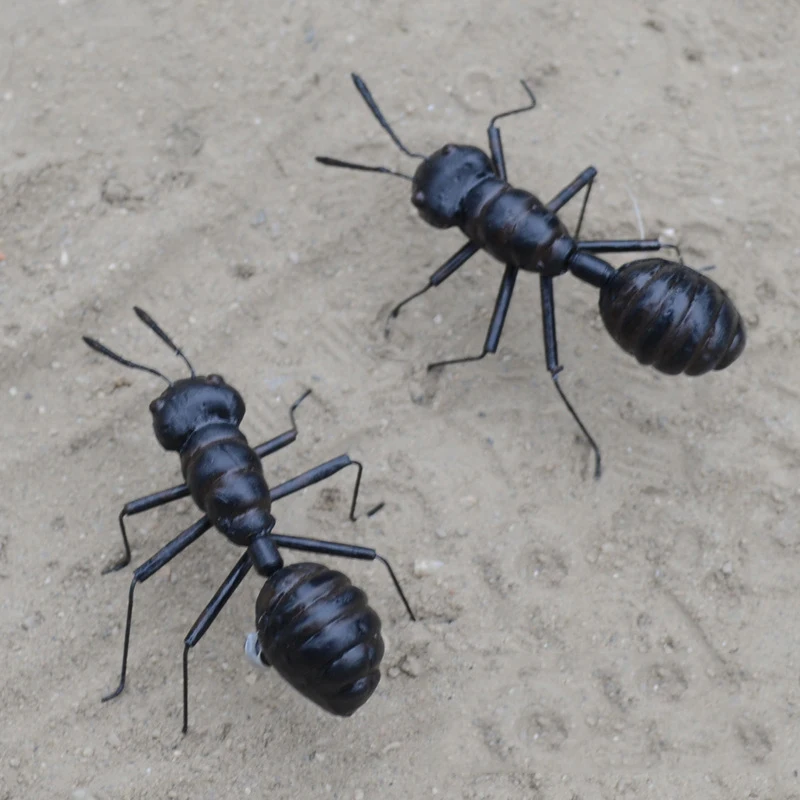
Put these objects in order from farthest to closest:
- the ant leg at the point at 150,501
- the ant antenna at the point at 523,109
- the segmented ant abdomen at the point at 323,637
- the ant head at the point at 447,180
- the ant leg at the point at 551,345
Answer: the ant antenna at the point at 523,109
the ant head at the point at 447,180
the ant leg at the point at 551,345
the ant leg at the point at 150,501
the segmented ant abdomen at the point at 323,637

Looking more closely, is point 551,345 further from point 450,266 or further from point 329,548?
point 329,548

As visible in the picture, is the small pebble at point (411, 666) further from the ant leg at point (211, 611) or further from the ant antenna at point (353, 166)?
the ant antenna at point (353, 166)

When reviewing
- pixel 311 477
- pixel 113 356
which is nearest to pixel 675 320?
pixel 311 477

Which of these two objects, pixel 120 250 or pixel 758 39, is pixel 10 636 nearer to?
pixel 120 250

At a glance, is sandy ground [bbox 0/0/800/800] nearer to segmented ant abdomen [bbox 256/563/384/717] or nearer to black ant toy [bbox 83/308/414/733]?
black ant toy [bbox 83/308/414/733]

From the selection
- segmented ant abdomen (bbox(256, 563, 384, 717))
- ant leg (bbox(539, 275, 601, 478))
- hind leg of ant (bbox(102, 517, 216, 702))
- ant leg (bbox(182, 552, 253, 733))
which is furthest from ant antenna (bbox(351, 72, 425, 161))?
segmented ant abdomen (bbox(256, 563, 384, 717))

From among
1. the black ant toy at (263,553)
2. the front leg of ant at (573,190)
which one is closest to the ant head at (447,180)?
the front leg of ant at (573,190)
